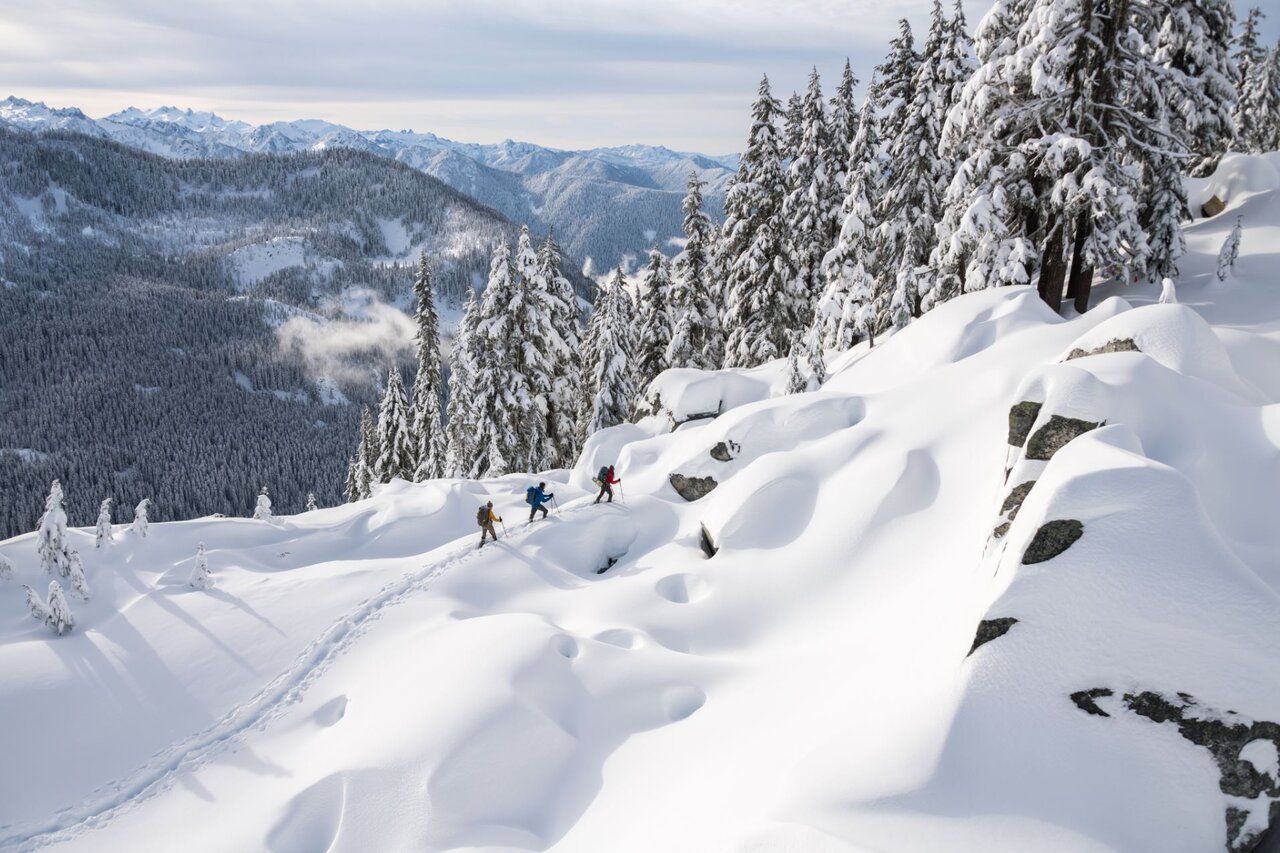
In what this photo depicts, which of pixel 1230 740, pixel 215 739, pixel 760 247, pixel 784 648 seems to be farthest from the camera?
pixel 760 247

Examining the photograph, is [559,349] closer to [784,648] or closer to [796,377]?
[796,377]

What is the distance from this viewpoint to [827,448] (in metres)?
13.4

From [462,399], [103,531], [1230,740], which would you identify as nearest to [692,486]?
[1230,740]

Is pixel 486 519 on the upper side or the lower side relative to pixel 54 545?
upper

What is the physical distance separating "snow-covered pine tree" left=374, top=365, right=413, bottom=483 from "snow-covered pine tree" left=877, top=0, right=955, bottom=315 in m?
30.8

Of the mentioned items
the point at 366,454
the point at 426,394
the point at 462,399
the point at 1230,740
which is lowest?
the point at 366,454

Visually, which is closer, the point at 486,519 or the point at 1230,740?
the point at 1230,740

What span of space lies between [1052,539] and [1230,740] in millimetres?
1929

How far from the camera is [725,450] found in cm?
1644

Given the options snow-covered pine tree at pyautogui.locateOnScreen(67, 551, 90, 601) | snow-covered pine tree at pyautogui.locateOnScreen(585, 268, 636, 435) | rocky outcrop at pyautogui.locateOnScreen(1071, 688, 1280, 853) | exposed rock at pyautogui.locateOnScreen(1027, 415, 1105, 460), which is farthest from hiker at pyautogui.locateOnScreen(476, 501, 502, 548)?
snow-covered pine tree at pyautogui.locateOnScreen(585, 268, 636, 435)

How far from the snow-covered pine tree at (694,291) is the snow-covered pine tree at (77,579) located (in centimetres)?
2341

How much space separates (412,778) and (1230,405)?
1240 centimetres

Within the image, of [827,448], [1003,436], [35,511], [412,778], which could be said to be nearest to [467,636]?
[412,778]

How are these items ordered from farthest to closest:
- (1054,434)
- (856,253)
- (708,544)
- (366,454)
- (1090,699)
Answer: (366,454), (856,253), (708,544), (1054,434), (1090,699)
